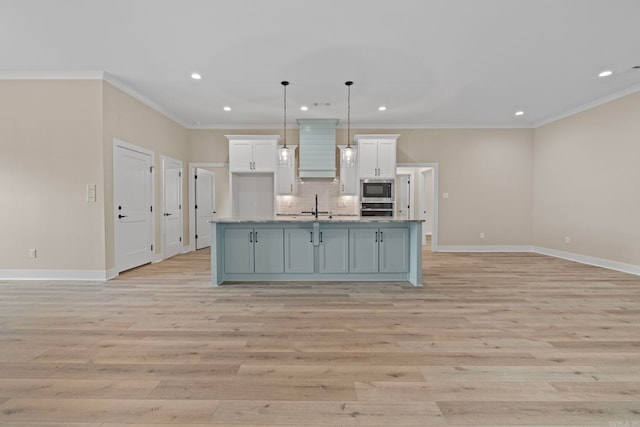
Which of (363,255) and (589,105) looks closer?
(363,255)

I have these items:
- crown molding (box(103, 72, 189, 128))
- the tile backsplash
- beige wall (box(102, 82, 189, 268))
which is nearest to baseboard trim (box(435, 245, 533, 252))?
the tile backsplash

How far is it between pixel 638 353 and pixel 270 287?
3.58 metres

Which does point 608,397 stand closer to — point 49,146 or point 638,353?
point 638,353

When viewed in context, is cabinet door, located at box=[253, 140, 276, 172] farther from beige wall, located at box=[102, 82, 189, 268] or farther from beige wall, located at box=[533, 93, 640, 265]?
beige wall, located at box=[533, 93, 640, 265]

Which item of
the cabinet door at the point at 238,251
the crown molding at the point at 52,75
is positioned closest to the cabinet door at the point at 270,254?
the cabinet door at the point at 238,251

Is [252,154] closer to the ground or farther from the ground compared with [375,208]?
farther from the ground

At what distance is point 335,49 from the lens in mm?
3674

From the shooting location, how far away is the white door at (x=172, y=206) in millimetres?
6117

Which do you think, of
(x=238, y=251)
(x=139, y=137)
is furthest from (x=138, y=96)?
(x=238, y=251)

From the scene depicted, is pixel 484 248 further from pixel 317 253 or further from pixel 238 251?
pixel 238 251

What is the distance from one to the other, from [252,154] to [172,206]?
2043mm

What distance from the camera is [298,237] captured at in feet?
14.3

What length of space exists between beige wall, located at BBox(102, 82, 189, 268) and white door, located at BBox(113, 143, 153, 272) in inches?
5.7

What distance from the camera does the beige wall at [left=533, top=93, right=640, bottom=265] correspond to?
4926 millimetres
